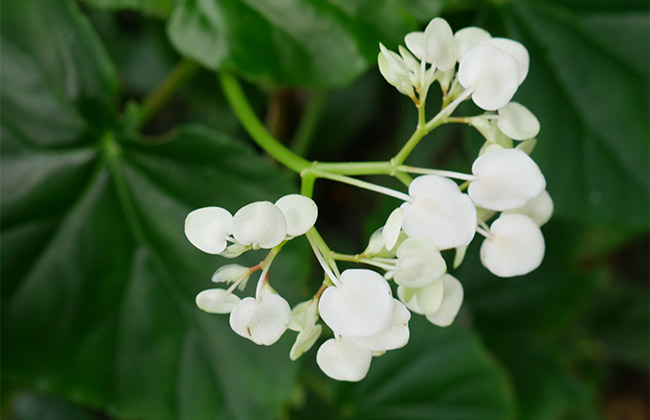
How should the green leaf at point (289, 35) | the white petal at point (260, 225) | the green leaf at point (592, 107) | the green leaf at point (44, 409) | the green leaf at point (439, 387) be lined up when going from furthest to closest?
→ the green leaf at point (44, 409) < the green leaf at point (439, 387) < the green leaf at point (592, 107) < the green leaf at point (289, 35) < the white petal at point (260, 225)

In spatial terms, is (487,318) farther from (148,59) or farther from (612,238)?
(148,59)

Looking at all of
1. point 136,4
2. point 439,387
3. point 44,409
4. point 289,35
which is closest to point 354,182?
point 289,35

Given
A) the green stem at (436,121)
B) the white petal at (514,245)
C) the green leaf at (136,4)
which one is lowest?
the white petal at (514,245)

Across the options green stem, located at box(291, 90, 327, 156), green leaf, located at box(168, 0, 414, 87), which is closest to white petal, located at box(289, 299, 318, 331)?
green leaf, located at box(168, 0, 414, 87)

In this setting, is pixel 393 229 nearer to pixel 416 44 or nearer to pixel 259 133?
pixel 416 44

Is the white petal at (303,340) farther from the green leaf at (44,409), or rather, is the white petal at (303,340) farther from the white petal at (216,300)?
the green leaf at (44,409)

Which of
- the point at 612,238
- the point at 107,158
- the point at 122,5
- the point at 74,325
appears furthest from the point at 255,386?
the point at 612,238

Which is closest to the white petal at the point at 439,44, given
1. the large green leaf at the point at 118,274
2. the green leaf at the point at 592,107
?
the large green leaf at the point at 118,274
